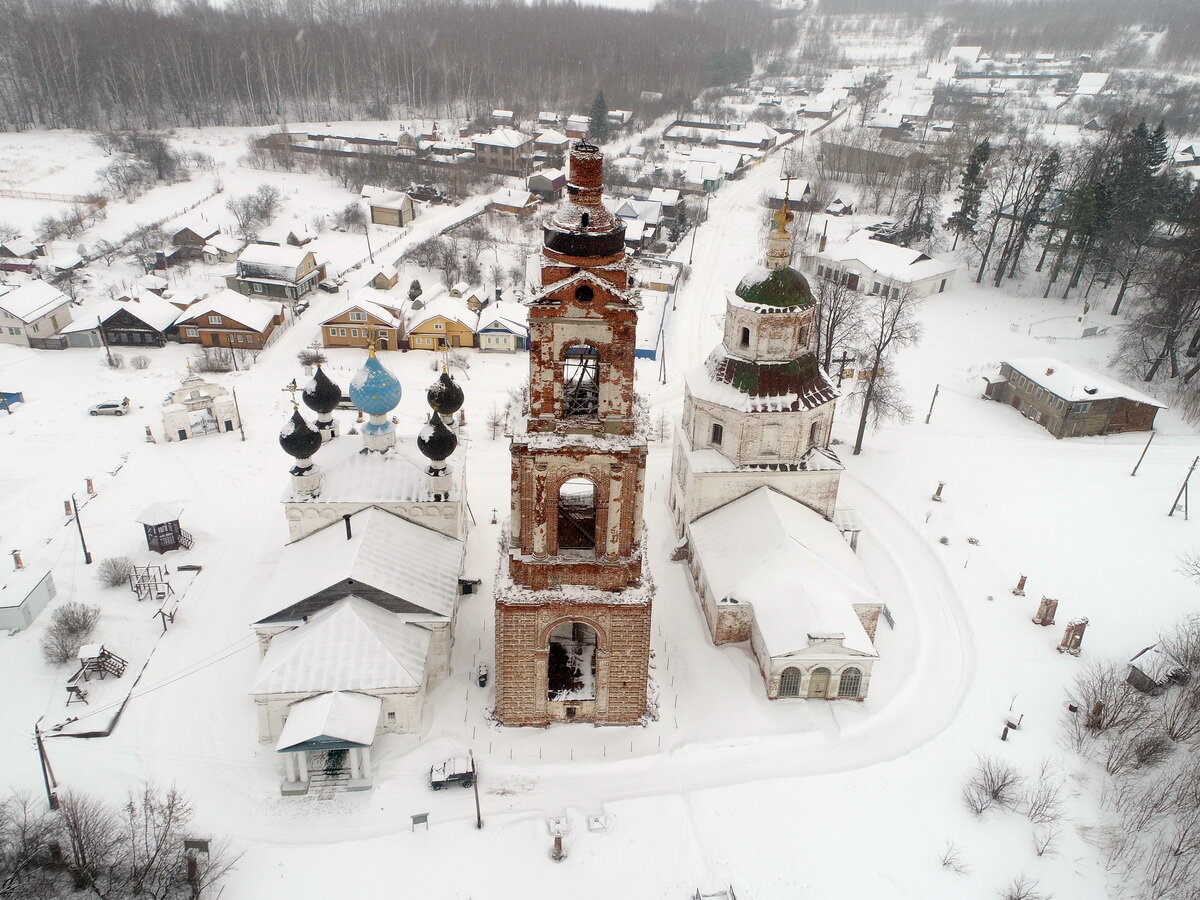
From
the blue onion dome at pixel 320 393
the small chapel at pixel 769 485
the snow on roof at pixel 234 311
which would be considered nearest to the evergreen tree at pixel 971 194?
the small chapel at pixel 769 485

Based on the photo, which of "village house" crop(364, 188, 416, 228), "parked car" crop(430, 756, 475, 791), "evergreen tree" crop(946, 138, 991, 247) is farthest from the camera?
"village house" crop(364, 188, 416, 228)

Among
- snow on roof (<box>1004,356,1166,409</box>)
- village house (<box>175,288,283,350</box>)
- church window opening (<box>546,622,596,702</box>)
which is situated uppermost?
snow on roof (<box>1004,356,1166,409</box>)

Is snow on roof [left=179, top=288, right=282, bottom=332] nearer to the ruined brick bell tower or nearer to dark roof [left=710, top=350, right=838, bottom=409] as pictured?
dark roof [left=710, top=350, right=838, bottom=409]

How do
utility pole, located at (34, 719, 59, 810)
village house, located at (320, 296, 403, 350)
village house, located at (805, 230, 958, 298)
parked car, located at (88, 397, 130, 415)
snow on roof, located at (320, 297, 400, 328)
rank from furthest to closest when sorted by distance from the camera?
village house, located at (805, 230, 958, 298) → village house, located at (320, 296, 403, 350) → snow on roof, located at (320, 297, 400, 328) → parked car, located at (88, 397, 130, 415) → utility pole, located at (34, 719, 59, 810)

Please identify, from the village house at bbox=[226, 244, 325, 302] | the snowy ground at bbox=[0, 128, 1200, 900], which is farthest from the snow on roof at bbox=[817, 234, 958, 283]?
the village house at bbox=[226, 244, 325, 302]

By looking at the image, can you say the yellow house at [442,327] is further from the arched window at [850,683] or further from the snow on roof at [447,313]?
the arched window at [850,683]

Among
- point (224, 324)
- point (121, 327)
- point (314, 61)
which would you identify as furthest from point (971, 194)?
point (314, 61)
